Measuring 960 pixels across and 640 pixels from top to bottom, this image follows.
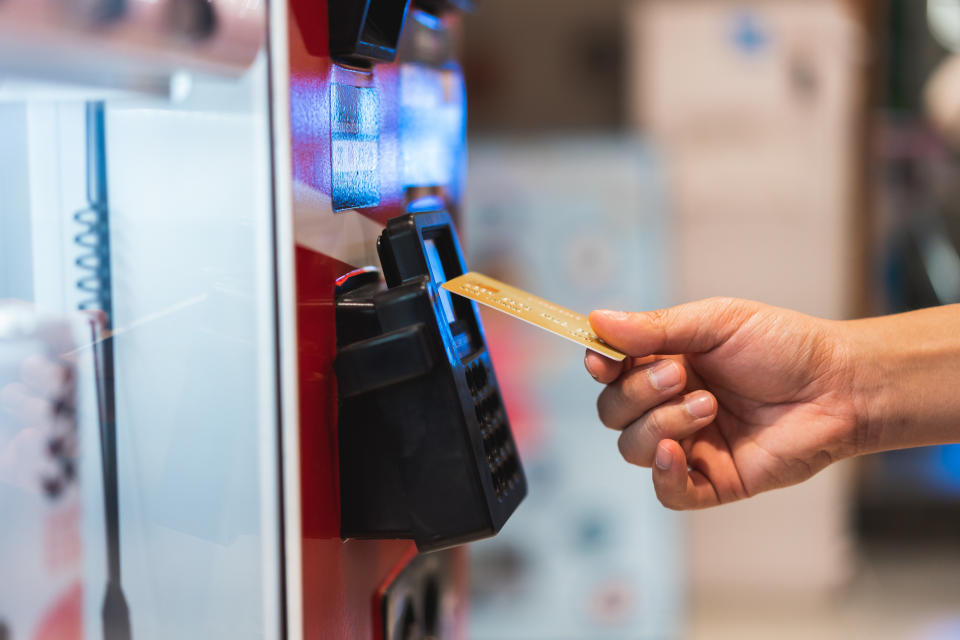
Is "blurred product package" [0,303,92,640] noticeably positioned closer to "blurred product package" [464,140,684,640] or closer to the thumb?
the thumb

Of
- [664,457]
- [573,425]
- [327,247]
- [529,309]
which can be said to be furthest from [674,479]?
[573,425]

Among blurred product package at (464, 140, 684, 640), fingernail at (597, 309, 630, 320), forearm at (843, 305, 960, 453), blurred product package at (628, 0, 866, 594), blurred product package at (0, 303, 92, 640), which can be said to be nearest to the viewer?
blurred product package at (0, 303, 92, 640)

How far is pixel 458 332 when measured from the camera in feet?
2.59

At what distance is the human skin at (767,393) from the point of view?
892 mm

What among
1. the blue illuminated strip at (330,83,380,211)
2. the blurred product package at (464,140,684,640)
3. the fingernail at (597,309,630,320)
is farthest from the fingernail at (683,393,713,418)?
the blurred product package at (464,140,684,640)

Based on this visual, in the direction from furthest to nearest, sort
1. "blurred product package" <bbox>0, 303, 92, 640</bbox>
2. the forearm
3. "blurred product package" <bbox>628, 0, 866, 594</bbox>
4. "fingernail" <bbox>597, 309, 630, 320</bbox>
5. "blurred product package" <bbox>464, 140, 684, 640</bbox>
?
"blurred product package" <bbox>628, 0, 866, 594</bbox>, "blurred product package" <bbox>464, 140, 684, 640</bbox>, the forearm, "fingernail" <bbox>597, 309, 630, 320</bbox>, "blurred product package" <bbox>0, 303, 92, 640</bbox>

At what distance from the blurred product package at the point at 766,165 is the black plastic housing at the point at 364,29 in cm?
231

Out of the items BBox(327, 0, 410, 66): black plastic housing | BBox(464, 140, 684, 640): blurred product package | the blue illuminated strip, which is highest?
BBox(327, 0, 410, 66): black plastic housing

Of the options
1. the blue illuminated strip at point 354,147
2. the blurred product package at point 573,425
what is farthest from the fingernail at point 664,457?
the blurred product package at point 573,425

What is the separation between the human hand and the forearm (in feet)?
0.06

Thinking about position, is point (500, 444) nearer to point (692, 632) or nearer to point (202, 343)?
point (202, 343)

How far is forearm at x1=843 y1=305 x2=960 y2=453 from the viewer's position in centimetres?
97

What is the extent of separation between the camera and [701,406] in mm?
888

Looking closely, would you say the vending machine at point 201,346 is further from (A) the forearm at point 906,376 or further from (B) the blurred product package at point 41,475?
(A) the forearm at point 906,376
